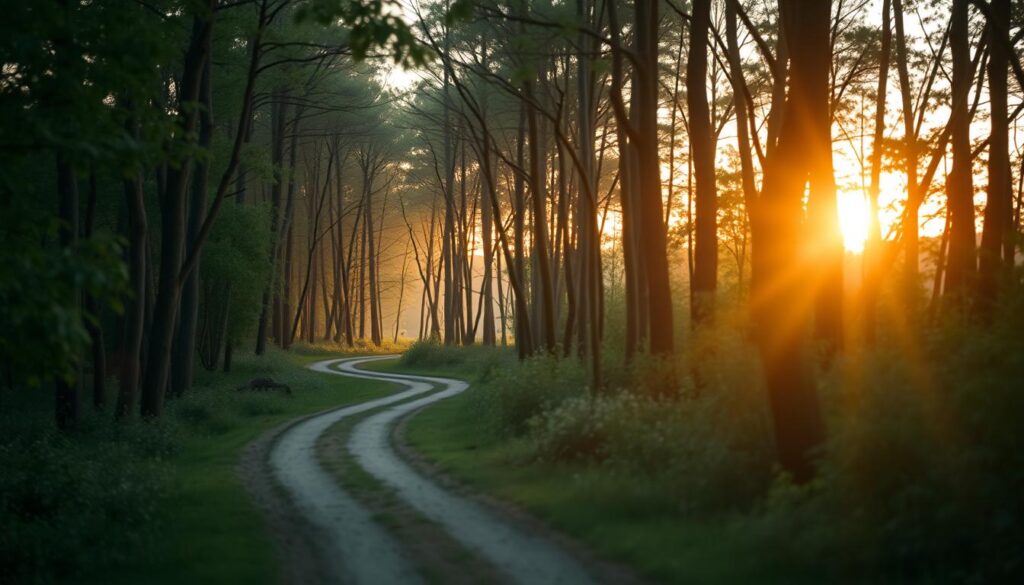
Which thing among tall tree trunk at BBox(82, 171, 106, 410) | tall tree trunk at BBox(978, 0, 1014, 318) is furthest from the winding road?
tall tree trunk at BBox(978, 0, 1014, 318)

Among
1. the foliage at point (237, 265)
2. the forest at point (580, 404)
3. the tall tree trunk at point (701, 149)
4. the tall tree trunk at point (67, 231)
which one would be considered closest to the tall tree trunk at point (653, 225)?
the forest at point (580, 404)

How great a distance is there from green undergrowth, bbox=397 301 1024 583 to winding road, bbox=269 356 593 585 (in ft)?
2.06

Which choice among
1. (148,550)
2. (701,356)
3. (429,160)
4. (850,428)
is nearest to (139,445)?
(148,550)

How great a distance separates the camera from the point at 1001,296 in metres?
10.1

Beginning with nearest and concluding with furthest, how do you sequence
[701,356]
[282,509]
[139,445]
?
[282,509]
[701,356]
[139,445]

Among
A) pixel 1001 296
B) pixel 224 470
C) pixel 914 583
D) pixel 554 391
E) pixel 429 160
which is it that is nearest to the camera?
pixel 914 583

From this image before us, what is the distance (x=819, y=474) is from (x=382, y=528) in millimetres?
4915

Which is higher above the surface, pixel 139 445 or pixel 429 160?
pixel 429 160

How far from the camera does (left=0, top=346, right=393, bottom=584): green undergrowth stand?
9961mm

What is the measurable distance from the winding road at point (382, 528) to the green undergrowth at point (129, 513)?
2.52 feet

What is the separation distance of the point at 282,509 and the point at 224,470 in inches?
143

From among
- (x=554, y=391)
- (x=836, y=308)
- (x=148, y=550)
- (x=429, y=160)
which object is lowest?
(x=148, y=550)

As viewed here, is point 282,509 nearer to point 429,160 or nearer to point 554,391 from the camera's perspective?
point 554,391

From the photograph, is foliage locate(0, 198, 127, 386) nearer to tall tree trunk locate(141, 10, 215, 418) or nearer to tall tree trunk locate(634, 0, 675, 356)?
tall tree trunk locate(634, 0, 675, 356)
